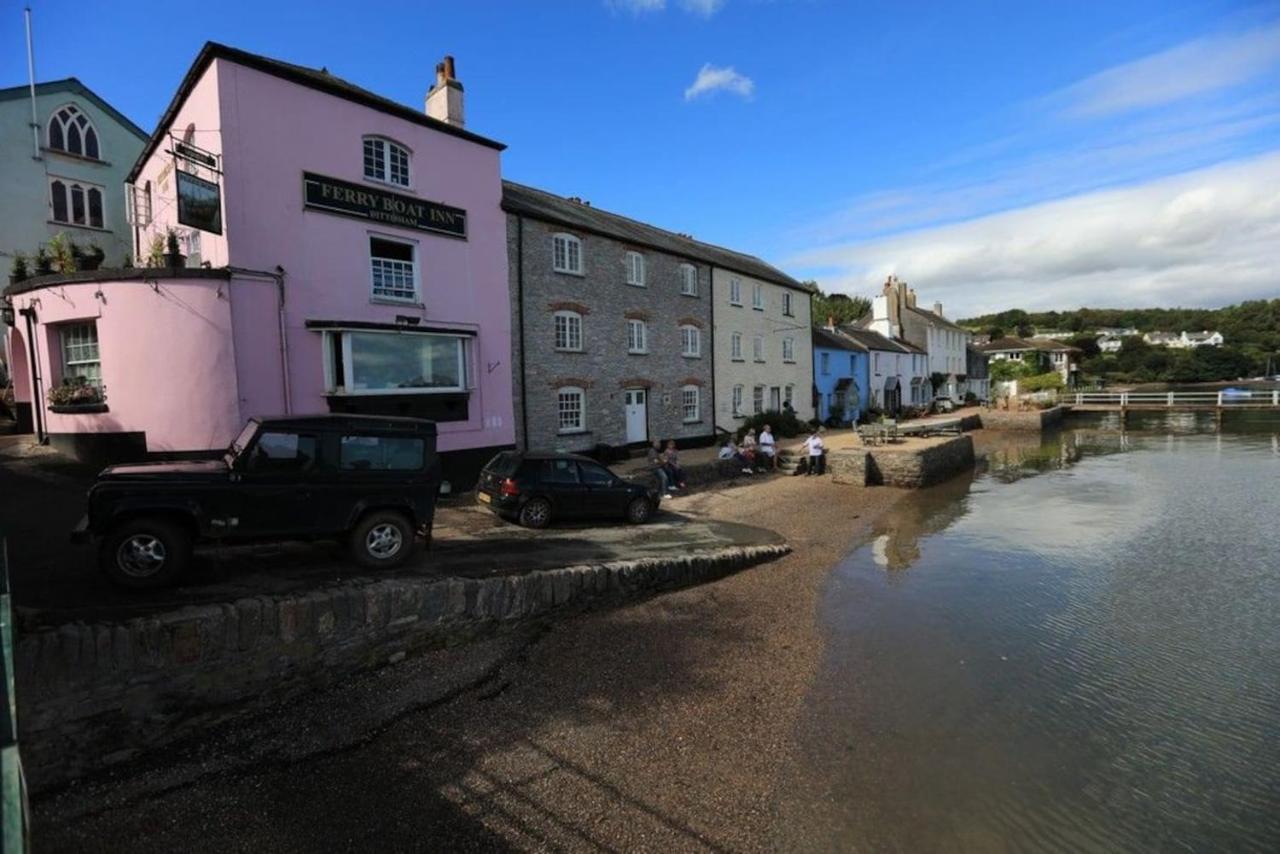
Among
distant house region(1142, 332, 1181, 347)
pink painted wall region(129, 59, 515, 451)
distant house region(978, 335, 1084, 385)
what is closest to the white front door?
pink painted wall region(129, 59, 515, 451)

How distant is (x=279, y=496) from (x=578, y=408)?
1274cm

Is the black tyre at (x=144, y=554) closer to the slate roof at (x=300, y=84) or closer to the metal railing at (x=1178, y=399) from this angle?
the slate roof at (x=300, y=84)

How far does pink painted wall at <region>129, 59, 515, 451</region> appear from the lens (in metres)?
12.8

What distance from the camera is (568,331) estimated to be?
19906 millimetres

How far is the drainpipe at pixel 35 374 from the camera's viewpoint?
14.1 meters

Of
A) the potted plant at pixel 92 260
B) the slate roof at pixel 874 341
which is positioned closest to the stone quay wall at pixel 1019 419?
the slate roof at pixel 874 341

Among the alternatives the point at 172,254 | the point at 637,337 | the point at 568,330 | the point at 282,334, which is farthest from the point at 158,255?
the point at 637,337

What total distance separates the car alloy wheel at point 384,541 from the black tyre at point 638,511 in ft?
20.5

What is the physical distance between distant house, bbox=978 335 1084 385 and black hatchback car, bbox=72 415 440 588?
7353 cm

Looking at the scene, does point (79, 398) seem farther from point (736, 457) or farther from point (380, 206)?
point (736, 457)

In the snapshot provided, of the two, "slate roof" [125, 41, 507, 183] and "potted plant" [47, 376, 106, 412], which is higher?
"slate roof" [125, 41, 507, 183]

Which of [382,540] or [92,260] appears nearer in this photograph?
[382,540]

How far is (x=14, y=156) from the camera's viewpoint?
20.4 m

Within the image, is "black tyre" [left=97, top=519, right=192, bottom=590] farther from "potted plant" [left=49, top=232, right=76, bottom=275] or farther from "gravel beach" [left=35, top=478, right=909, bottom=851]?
"potted plant" [left=49, top=232, right=76, bottom=275]
